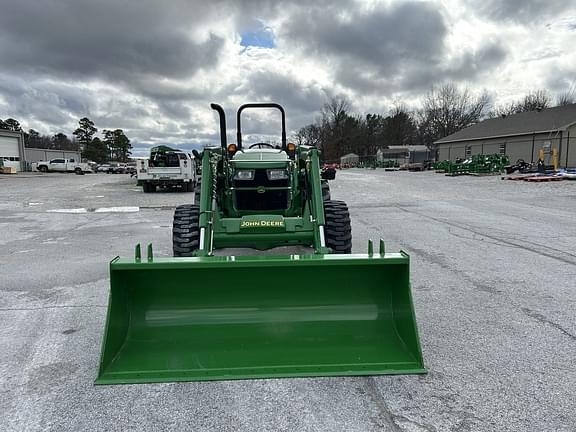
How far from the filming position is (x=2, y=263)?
5953 millimetres

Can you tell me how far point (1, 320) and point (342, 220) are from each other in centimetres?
357

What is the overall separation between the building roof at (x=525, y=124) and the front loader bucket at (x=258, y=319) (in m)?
36.0

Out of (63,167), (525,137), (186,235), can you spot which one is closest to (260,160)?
(186,235)

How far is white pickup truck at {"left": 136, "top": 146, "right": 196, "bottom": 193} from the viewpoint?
734 inches

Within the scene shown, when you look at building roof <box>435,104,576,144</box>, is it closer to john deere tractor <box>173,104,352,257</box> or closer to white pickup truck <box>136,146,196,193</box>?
white pickup truck <box>136,146,196,193</box>

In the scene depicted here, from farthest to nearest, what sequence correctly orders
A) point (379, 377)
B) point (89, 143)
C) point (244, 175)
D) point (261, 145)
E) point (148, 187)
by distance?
point (89, 143) < point (148, 187) < point (261, 145) < point (244, 175) < point (379, 377)

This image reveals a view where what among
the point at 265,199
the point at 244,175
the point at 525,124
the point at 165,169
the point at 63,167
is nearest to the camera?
the point at 244,175

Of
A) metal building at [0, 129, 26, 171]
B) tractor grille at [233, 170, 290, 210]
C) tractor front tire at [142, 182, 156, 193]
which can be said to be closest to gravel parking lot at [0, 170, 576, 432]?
tractor grille at [233, 170, 290, 210]

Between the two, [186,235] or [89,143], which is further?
[89,143]

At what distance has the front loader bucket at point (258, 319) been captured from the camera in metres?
2.73

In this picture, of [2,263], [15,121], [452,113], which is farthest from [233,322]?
[15,121]

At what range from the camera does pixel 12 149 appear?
4978 cm

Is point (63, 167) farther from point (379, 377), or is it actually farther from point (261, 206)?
point (379, 377)

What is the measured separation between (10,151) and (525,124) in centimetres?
5484
